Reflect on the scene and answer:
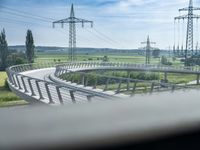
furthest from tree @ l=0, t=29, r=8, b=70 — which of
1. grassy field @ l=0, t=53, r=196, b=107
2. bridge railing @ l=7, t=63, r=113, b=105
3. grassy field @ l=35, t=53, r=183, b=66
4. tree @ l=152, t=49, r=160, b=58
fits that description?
tree @ l=152, t=49, r=160, b=58

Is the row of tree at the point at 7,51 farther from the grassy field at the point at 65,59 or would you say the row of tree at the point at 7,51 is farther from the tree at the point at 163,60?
the tree at the point at 163,60

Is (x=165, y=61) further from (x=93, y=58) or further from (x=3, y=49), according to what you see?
(x=3, y=49)

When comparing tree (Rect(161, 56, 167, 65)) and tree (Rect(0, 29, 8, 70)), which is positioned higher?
tree (Rect(0, 29, 8, 70))

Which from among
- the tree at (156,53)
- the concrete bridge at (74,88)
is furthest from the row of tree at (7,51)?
the tree at (156,53)

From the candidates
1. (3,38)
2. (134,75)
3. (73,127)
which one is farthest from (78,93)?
(73,127)

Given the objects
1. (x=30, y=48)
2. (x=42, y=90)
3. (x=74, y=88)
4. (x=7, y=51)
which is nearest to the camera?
(x=7, y=51)

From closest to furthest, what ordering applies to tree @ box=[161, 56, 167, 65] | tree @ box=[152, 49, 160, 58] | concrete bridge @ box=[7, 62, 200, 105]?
concrete bridge @ box=[7, 62, 200, 105], tree @ box=[152, 49, 160, 58], tree @ box=[161, 56, 167, 65]

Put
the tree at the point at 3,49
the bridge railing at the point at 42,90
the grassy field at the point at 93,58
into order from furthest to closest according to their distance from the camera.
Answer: the bridge railing at the point at 42,90, the grassy field at the point at 93,58, the tree at the point at 3,49

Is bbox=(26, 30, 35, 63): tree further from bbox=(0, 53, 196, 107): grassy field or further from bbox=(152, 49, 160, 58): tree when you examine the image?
bbox=(152, 49, 160, 58): tree

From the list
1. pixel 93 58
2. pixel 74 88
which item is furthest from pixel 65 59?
pixel 93 58

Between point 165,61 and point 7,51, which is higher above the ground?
point 7,51

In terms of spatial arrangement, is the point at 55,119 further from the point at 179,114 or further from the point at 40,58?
the point at 40,58
